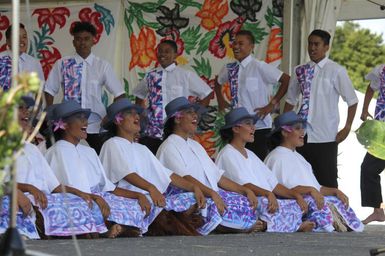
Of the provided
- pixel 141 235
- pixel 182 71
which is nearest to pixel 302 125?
pixel 182 71

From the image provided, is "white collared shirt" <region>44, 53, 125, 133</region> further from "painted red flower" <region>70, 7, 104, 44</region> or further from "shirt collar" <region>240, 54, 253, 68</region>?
"painted red flower" <region>70, 7, 104, 44</region>

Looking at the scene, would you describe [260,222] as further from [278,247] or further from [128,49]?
[128,49]

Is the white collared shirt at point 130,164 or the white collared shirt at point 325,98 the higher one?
the white collared shirt at point 325,98

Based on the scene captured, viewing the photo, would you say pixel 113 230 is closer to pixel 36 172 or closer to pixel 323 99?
pixel 36 172

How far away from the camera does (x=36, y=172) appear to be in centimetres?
724

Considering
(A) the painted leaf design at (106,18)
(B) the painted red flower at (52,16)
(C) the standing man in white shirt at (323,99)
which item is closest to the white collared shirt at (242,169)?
(C) the standing man in white shirt at (323,99)

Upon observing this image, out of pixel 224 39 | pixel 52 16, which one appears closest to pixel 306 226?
pixel 224 39

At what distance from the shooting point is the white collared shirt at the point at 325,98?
9.09 meters

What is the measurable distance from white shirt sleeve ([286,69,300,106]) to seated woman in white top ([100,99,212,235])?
178 centimetres

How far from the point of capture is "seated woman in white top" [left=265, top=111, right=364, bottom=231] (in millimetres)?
8742

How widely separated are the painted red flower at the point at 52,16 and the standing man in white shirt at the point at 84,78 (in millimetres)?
1598

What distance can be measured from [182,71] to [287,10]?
4.40ft

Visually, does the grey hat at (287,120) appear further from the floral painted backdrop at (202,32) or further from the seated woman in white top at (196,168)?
the floral painted backdrop at (202,32)

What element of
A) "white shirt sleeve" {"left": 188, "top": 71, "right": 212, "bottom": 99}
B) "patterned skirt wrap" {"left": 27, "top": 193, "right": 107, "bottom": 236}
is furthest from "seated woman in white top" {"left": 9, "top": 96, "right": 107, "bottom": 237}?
"white shirt sleeve" {"left": 188, "top": 71, "right": 212, "bottom": 99}
